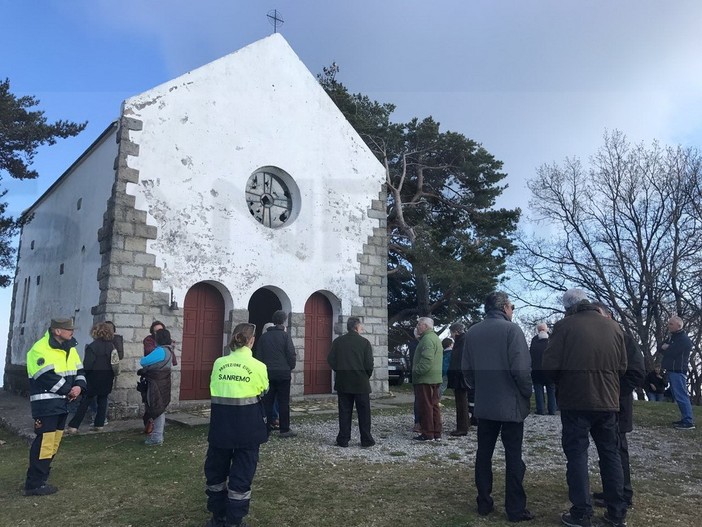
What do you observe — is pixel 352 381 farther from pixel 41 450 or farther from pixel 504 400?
pixel 41 450

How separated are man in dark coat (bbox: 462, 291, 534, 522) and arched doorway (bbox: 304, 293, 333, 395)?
7922 millimetres

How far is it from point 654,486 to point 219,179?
9.24m

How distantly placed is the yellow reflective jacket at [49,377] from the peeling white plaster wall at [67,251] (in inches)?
204

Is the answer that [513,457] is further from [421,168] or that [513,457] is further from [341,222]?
[421,168]

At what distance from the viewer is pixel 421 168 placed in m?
22.7

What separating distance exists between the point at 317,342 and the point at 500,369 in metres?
8.33

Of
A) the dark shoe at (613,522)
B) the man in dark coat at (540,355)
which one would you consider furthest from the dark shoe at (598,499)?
the man in dark coat at (540,355)

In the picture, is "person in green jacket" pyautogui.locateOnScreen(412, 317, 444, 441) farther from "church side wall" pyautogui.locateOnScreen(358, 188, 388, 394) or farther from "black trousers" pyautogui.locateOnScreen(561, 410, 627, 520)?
"church side wall" pyautogui.locateOnScreen(358, 188, 388, 394)

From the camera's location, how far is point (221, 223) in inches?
447

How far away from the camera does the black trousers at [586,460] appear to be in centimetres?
421

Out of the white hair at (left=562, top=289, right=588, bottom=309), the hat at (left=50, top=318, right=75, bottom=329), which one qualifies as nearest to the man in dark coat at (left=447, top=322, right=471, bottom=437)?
the white hair at (left=562, top=289, right=588, bottom=309)

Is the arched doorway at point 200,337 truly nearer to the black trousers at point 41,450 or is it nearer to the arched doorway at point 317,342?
the arched doorway at point 317,342

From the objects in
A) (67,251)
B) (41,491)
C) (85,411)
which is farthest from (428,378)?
(67,251)

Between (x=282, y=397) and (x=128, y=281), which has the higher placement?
(x=128, y=281)
